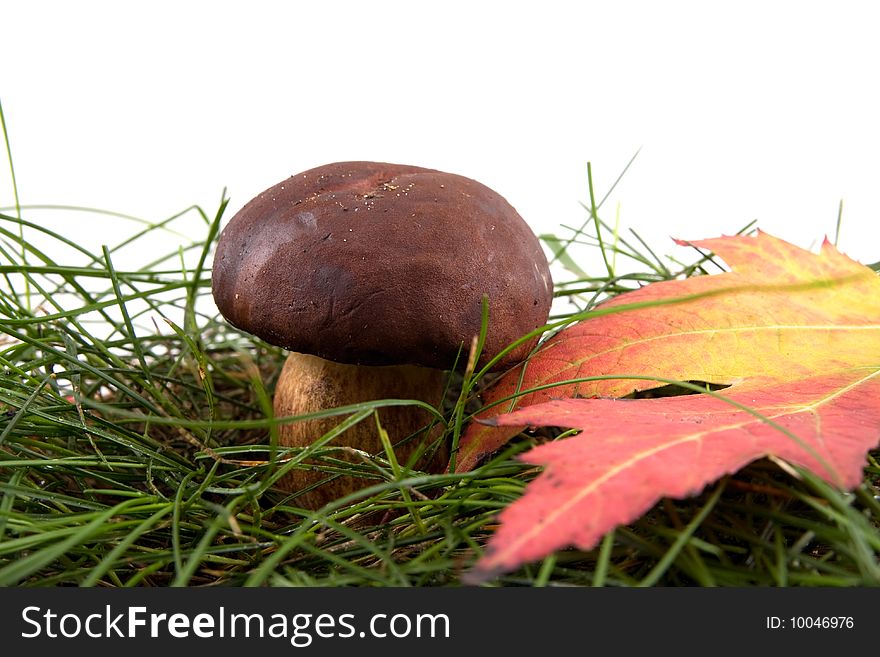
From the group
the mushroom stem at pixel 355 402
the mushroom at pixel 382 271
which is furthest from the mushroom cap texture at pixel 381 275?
the mushroom stem at pixel 355 402

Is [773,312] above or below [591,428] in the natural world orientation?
above

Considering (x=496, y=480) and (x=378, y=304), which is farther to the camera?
(x=378, y=304)

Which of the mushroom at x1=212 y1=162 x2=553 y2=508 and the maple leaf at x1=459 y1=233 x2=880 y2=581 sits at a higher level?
the mushroom at x1=212 y1=162 x2=553 y2=508

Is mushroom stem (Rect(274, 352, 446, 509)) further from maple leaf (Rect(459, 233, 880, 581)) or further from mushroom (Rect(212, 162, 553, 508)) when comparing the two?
maple leaf (Rect(459, 233, 880, 581))

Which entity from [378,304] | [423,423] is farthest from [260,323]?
[423,423]

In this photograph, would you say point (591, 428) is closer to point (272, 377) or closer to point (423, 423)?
point (423, 423)

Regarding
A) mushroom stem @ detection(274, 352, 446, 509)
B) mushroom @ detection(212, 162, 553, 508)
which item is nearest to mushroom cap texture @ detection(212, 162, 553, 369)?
mushroom @ detection(212, 162, 553, 508)

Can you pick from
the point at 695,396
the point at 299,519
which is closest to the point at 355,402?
the point at 299,519

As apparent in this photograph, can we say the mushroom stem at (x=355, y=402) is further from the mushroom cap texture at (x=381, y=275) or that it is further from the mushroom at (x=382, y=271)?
the mushroom cap texture at (x=381, y=275)
